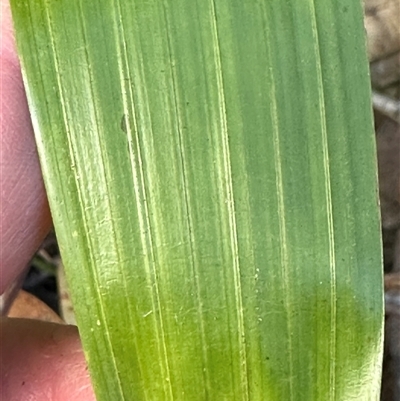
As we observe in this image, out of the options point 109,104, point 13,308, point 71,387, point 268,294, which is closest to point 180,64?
point 109,104

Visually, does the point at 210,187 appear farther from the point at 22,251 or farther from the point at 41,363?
the point at 41,363

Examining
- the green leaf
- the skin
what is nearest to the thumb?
the skin

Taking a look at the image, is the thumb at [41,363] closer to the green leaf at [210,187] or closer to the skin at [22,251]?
the skin at [22,251]

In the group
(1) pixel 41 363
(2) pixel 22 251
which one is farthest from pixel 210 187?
(1) pixel 41 363

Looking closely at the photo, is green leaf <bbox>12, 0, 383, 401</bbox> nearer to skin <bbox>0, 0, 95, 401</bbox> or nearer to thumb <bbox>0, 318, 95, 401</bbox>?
skin <bbox>0, 0, 95, 401</bbox>

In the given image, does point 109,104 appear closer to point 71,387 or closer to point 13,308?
point 71,387

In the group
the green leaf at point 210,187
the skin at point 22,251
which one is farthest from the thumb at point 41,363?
the green leaf at point 210,187
